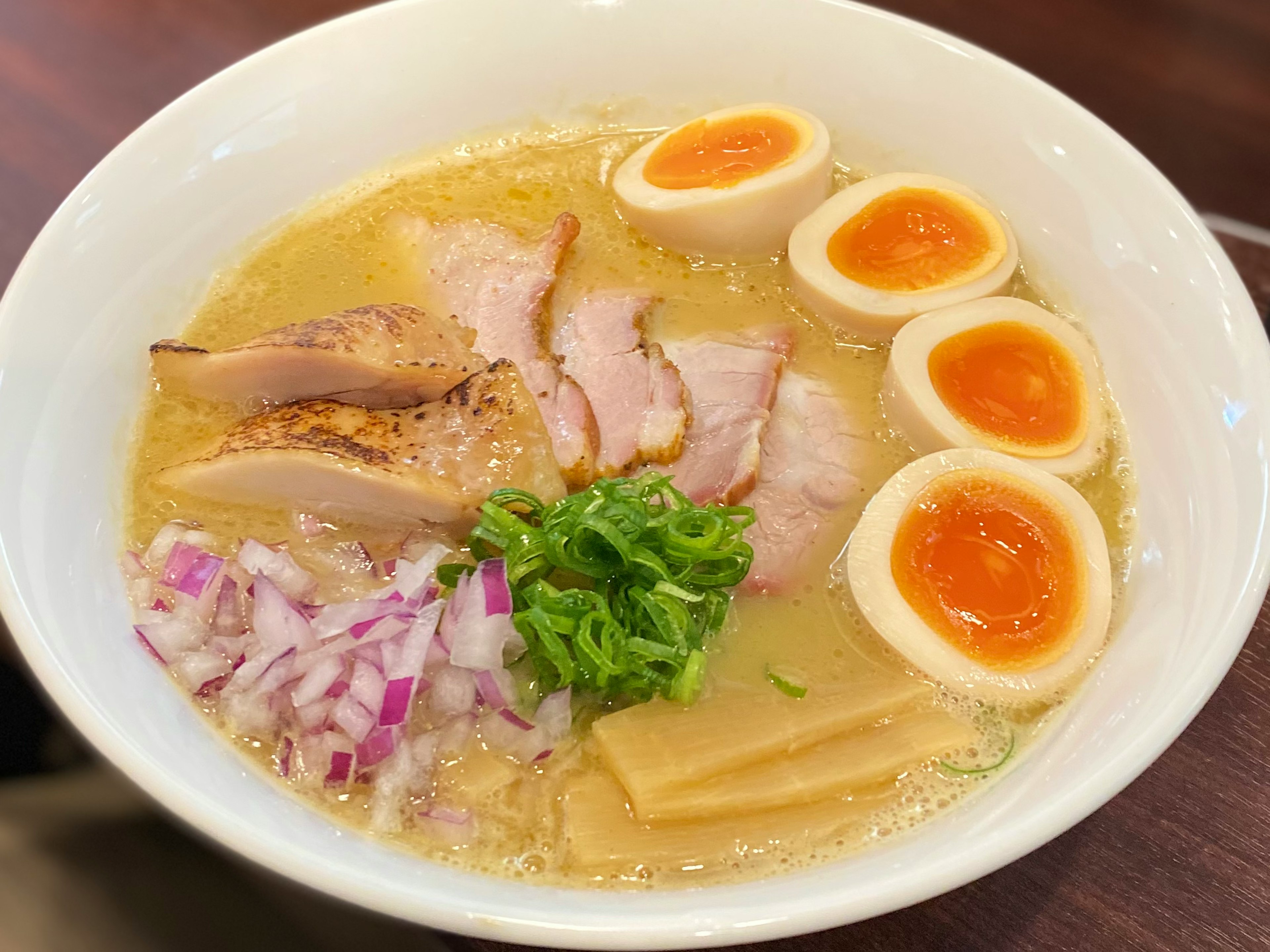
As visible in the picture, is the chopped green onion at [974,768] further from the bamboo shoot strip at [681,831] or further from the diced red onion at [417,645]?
the diced red onion at [417,645]

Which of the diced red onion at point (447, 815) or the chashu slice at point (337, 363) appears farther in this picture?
the chashu slice at point (337, 363)

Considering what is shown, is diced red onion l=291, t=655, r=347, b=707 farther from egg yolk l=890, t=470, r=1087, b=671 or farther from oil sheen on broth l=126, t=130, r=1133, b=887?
egg yolk l=890, t=470, r=1087, b=671

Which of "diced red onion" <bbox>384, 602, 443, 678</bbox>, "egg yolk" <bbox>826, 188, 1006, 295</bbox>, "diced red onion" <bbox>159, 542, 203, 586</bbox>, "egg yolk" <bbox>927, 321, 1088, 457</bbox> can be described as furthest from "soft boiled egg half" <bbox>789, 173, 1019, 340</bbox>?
"diced red onion" <bbox>159, 542, 203, 586</bbox>

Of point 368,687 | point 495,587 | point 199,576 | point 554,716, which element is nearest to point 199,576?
point 199,576

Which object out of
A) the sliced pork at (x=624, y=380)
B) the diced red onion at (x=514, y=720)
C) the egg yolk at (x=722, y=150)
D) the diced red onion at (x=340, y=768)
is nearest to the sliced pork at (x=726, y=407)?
the sliced pork at (x=624, y=380)

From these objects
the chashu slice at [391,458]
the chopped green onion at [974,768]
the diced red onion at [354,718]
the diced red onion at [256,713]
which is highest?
the chashu slice at [391,458]

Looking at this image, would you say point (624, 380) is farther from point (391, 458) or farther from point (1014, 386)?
point (1014, 386)
